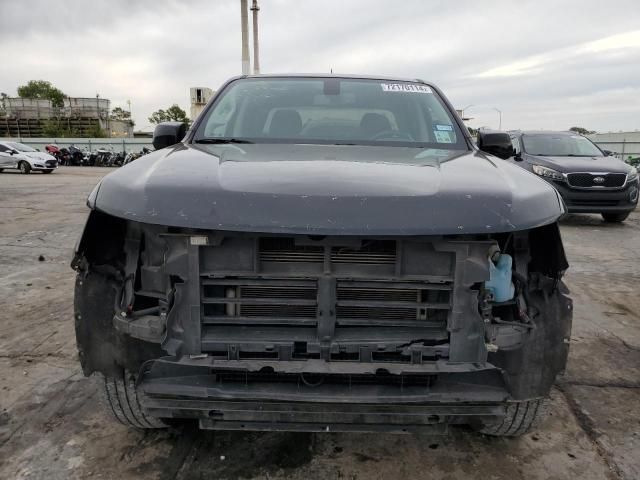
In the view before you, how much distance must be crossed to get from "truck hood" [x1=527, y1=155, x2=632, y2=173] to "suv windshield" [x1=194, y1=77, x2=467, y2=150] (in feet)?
21.0

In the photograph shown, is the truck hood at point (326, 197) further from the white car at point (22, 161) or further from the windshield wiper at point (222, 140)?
the white car at point (22, 161)

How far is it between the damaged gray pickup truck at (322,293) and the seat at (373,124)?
0.97m

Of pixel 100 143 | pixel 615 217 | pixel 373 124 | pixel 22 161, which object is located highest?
pixel 100 143

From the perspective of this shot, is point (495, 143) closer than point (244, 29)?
Yes

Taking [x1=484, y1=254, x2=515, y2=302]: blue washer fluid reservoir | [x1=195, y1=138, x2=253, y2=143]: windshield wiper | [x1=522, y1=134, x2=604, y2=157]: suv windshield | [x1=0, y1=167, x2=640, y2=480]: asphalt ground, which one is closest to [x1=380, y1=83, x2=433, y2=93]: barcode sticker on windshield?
[x1=195, y1=138, x2=253, y2=143]: windshield wiper

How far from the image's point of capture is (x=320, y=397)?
188 centimetres

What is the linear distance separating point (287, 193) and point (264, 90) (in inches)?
74.0

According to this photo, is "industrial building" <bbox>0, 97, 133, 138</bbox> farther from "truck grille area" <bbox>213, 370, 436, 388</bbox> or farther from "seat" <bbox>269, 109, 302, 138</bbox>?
"truck grille area" <bbox>213, 370, 436, 388</bbox>

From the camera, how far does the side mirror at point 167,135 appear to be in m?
3.18

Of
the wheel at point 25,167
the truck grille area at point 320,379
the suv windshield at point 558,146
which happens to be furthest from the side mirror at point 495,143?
the wheel at point 25,167

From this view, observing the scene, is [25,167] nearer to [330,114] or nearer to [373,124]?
[330,114]

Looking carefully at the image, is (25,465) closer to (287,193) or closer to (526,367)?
(287,193)

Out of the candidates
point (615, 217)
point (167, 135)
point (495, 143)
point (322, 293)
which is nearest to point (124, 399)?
point (322, 293)

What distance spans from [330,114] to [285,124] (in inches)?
12.4
